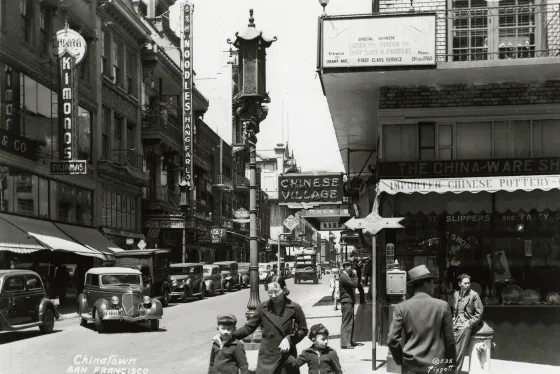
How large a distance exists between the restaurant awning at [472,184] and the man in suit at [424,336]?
7.21m

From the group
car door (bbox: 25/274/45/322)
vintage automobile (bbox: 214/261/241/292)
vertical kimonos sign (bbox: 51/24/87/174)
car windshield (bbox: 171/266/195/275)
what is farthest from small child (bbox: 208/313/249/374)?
vintage automobile (bbox: 214/261/241/292)

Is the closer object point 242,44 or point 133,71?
point 242,44

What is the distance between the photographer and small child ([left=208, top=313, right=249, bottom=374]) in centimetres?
687

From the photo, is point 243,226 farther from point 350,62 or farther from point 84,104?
point 350,62

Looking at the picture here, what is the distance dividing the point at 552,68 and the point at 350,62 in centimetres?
380

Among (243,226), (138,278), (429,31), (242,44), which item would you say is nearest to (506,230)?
(429,31)

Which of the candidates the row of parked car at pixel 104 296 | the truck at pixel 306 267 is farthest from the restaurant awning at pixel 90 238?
the truck at pixel 306 267

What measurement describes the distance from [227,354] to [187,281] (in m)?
26.9

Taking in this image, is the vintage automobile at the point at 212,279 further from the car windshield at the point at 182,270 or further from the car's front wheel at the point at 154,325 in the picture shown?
the car's front wheel at the point at 154,325

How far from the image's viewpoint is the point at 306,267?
56094 mm

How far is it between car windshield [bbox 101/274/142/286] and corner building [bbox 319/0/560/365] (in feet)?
30.2

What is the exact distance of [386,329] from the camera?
14977 mm

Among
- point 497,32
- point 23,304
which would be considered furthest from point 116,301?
point 497,32

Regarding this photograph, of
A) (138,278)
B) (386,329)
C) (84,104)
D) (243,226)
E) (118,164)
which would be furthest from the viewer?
(243,226)
